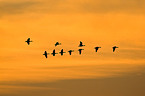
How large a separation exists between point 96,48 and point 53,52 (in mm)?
17203

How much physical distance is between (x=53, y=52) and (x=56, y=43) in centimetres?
512

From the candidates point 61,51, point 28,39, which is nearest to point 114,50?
point 61,51

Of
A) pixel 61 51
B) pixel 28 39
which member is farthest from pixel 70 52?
pixel 28 39

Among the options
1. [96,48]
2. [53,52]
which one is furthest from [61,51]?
[96,48]

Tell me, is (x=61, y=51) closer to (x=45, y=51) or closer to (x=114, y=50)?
(x=45, y=51)

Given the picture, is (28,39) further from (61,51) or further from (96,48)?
(96,48)

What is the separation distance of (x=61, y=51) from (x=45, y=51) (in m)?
6.42

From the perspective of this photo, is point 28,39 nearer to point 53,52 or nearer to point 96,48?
point 53,52

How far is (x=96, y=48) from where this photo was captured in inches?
7200

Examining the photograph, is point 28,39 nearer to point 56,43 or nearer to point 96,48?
point 56,43

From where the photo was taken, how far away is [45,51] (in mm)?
180500

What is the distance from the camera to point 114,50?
178500 mm

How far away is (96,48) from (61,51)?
46.6 ft

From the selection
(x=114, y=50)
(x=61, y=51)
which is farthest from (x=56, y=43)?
(x=114, y=50)
